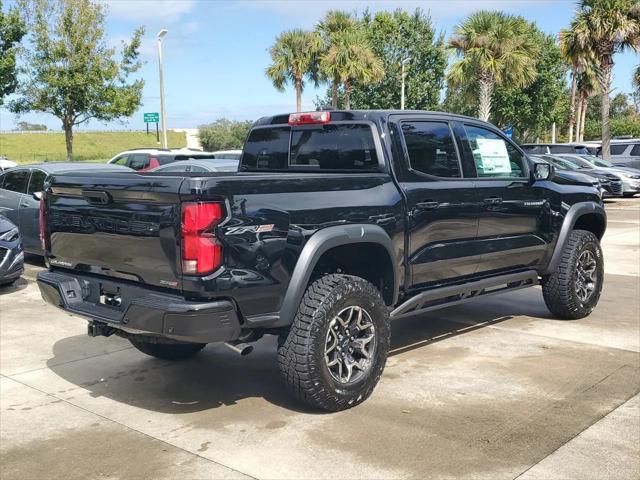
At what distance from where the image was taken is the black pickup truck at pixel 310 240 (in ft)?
12.5

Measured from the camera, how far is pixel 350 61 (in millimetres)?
33188

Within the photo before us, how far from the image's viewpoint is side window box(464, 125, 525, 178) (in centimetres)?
565

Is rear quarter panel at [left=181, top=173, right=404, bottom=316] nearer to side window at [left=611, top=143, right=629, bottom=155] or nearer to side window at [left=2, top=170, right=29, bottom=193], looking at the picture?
side window at [left=2, top=170, right=29, bottom=193]

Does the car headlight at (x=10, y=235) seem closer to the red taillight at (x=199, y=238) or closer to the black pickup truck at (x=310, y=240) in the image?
the black pickup truck at (x=310, y=240)

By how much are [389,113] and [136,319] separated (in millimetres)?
2375

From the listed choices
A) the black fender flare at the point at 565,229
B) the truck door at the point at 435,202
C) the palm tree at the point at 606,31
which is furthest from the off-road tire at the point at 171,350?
the palm tree at the point at 606,31

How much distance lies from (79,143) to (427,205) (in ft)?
264

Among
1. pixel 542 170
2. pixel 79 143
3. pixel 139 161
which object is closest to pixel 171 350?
pixel 542 170

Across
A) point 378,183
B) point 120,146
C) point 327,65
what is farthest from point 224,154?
point 120,146

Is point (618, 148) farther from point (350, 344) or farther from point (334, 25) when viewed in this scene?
point (350, 344)

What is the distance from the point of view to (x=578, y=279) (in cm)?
665

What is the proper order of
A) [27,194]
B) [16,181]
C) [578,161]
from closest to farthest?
[27,194] → [16,181] → [578,161]

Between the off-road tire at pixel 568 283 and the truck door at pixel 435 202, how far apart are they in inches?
55.0

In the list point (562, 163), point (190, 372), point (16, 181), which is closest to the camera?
point (190, 372)
